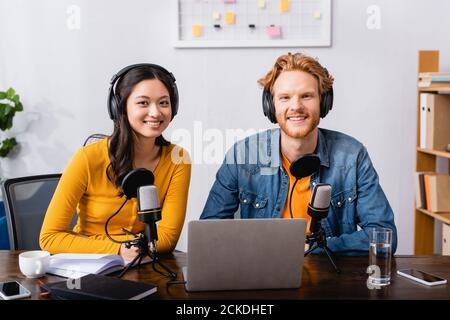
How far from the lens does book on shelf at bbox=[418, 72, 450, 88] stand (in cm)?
283

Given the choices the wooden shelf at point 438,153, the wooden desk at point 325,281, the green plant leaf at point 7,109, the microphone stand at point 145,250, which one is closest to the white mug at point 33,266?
the wooden desk at point 325,281

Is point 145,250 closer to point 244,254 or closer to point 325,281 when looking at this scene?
point 244,254

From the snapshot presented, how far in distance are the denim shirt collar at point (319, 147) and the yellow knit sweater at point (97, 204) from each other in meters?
0.34

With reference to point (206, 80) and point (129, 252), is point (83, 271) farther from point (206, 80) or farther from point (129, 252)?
point (206, 80)

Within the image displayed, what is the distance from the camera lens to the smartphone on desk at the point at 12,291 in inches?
51.9

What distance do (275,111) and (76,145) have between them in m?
1.33

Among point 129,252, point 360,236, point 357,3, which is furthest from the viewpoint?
point 357,3

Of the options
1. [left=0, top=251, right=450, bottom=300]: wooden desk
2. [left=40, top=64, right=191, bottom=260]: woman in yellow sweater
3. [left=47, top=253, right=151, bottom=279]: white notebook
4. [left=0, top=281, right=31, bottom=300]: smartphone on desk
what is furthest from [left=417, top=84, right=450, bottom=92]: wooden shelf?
[left=0, top=281, right=31, bottom=300]: smartphone on desk

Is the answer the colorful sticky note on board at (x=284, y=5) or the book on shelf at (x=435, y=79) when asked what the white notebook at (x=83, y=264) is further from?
the book on shelf at (x=435, y=79)

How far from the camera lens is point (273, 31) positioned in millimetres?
2715

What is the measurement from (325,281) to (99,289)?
54cm
